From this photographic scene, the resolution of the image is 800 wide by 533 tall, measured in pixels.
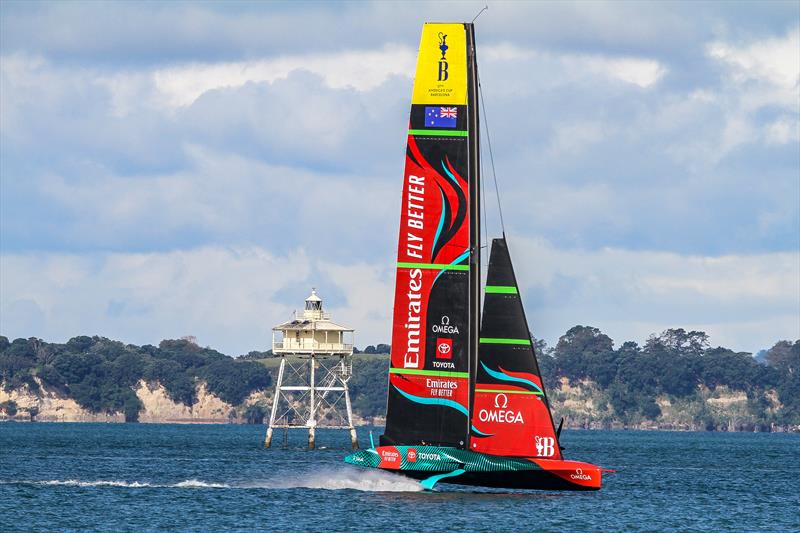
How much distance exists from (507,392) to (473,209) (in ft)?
20.0

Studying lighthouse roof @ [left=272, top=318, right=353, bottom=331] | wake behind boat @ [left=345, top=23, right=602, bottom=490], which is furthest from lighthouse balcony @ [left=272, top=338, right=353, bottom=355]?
wake behind boat @ [left=345, top=23, right=602, bottom=490]

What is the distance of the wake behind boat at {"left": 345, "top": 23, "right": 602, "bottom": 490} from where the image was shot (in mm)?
51562

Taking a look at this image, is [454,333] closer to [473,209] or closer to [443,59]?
[473,209]

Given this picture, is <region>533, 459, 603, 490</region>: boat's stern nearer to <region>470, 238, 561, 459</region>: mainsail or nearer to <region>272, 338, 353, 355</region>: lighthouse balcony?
<region>470, 238, 561, 459</region>: mainsail

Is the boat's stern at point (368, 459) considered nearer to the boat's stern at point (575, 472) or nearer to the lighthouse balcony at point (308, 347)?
the boat's stern at point (575, 472)

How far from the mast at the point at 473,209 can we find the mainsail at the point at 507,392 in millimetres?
486

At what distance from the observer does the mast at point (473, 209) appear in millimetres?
51469

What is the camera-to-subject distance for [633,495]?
64.2 meters

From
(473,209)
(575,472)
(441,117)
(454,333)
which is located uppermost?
(441,117)

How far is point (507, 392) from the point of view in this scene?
5266 centimetres

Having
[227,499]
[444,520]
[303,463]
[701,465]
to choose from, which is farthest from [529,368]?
[701,465]

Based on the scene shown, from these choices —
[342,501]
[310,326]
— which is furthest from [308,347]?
[342,501]

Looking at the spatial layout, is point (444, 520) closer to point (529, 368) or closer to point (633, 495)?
point (529, 368)

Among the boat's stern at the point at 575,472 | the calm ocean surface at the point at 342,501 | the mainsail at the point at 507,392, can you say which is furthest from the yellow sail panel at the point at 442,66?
the calm ocean surface at the point at 342,501
